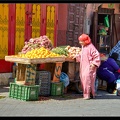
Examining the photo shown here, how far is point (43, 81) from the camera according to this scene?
888 centimetres

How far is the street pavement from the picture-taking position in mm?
7016

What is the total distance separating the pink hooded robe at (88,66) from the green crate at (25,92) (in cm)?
122

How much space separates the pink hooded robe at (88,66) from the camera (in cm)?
888

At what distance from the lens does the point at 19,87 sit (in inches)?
332

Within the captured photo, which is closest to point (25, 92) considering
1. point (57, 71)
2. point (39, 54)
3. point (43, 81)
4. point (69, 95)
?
point (43, 81)

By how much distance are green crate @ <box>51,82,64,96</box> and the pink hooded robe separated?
1.71ft

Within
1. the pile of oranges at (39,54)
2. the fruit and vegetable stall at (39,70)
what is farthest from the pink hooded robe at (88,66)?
the pile of oranges at (39,54)

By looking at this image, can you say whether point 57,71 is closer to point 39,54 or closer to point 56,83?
point 56,83

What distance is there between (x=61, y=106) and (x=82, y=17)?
21.5ft

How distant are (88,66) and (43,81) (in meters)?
1.12

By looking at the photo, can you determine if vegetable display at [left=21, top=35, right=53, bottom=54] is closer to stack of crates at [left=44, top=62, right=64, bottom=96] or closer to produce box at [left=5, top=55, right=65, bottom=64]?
stack of crates at [left=44, top=62, right=64, bottom=96]

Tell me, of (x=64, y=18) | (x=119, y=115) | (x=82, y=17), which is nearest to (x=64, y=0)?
(x=119, y=115)

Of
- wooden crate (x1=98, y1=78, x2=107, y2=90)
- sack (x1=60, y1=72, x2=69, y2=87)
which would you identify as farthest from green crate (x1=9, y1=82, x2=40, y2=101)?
wooden crate (x1=98, y1=78, x2=107, y2=90)

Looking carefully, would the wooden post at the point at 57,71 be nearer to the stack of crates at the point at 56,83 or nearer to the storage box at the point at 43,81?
the stack of crates at the point at 56,83
